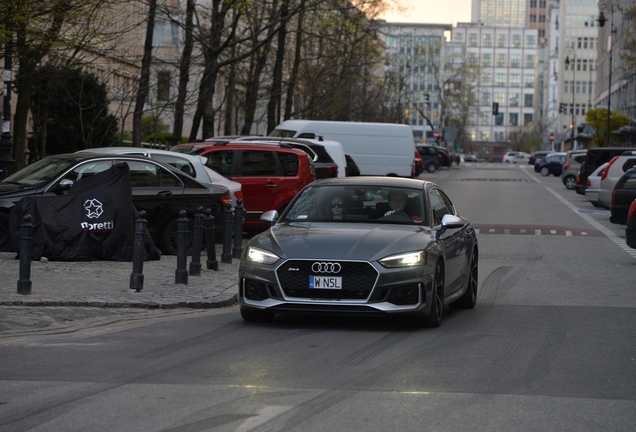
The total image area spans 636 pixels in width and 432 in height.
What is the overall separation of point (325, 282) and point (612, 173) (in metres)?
24.8

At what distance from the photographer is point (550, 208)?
36438 millimetres

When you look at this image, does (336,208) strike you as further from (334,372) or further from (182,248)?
(334,372)

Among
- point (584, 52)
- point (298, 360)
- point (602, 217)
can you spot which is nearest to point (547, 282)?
point (298, 360)

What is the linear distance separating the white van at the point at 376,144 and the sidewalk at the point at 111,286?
2632cm

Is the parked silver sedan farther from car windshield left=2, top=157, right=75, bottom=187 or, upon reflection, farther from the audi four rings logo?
car windshield left=2, top=157, right=75, bottom=187

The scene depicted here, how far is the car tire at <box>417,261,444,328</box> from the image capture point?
10.7m

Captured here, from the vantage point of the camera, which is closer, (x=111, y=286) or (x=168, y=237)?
(x=111, y=286)

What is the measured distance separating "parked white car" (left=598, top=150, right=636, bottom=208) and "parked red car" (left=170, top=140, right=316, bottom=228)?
1385 centimetres

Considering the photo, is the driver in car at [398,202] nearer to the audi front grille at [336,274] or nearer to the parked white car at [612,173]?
the audi front grille at [336,274]

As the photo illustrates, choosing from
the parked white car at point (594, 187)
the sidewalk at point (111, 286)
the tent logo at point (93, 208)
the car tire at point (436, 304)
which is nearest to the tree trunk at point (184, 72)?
the parked white car at point (594, 187)

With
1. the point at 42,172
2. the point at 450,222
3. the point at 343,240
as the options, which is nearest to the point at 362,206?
the point at 450,222

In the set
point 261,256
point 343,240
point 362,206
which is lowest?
point 261,256

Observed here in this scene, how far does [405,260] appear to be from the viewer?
34.2ft

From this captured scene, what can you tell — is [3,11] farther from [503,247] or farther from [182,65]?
[182,65]
